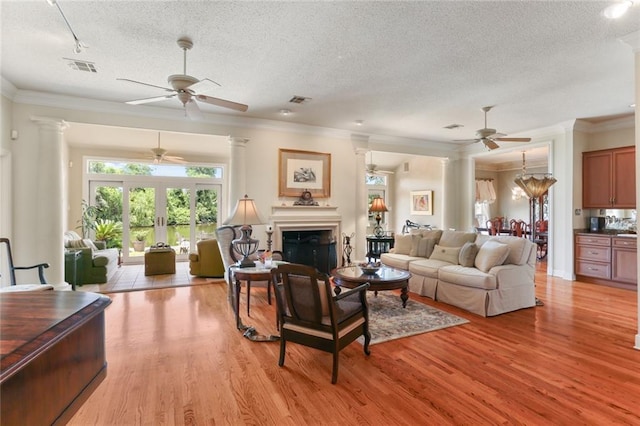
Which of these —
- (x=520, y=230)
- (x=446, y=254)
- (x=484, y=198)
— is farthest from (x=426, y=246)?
(x=484, y=198)

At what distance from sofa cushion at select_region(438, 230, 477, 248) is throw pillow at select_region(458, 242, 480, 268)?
0.32 meters

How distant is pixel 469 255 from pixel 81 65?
5122 mm

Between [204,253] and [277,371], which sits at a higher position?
[204,253]

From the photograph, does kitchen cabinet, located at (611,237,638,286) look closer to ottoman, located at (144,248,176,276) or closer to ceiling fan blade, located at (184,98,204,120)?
ceiling fan blade, located at (184,98,204,120)

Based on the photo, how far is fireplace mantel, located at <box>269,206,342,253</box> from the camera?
593 cm

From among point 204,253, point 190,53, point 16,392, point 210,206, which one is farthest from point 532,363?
point 210,206

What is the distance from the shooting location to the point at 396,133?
6.85 m

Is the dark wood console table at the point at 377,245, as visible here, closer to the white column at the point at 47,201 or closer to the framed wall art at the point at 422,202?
the framed wall art at the point at 422,202

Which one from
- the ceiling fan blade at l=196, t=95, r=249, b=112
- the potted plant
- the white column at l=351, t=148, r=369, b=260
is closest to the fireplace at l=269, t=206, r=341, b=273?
the white column at l=351, t=148, r=369, b=260

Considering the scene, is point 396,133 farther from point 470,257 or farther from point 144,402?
point 144,402

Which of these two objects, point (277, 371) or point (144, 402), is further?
point (277, 371)

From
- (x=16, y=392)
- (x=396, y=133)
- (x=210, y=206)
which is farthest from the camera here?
(x=210, y=206)

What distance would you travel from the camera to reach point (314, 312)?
252 cm

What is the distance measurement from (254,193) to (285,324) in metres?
3.48
